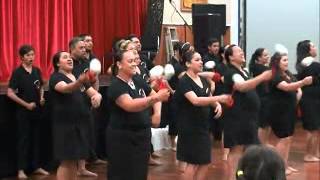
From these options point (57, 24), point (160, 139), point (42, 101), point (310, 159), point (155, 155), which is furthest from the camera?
point (160, 139)

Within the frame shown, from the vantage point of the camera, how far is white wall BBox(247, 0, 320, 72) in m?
9.90

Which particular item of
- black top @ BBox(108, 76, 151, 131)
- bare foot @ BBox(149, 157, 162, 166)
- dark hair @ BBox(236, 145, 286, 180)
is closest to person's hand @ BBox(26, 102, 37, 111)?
bare foot @ BBox(149, 157, 162, 166)

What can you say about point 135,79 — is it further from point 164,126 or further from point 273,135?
point 164,126

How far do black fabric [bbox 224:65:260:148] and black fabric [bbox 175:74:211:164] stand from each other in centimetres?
36

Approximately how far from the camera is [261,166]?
170 cm

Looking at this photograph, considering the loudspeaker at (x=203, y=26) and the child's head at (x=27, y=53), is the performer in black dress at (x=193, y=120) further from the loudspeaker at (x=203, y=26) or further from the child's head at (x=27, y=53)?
the loudspeaker at (x=203, y=26)

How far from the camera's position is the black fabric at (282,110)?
512 cm

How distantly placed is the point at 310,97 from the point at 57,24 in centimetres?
317

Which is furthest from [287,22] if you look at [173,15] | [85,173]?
[85,173]

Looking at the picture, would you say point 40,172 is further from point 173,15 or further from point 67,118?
point 173,15

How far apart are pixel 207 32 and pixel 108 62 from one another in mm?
1444

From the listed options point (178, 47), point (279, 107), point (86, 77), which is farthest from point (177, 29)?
point (86, 77)

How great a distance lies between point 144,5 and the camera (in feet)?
27.0

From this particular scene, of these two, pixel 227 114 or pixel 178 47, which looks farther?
pixel 178 47
